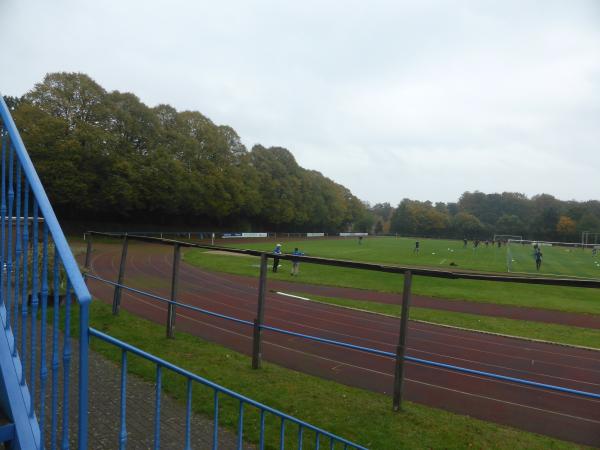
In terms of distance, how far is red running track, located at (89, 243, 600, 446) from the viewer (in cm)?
648

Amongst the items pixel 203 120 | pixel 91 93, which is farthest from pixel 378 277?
pixel 203 120

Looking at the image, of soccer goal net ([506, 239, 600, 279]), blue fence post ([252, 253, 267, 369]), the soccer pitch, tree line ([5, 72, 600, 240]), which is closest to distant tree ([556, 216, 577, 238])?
soccer goal net ([506, 239, 600, 279])

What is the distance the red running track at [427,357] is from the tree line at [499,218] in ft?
302

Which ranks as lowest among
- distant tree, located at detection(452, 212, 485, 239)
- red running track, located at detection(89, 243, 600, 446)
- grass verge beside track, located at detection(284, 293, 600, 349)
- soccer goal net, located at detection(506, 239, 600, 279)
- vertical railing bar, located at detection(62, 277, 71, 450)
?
red running track, located at detection(89, 243, 600, 446)

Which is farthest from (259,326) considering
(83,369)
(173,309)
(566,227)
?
(566,227)

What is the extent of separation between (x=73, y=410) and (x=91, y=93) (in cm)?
3650

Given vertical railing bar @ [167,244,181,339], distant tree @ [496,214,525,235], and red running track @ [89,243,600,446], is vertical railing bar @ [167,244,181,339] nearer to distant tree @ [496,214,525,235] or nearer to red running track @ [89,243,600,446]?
red running track @ [89,243,600,446]

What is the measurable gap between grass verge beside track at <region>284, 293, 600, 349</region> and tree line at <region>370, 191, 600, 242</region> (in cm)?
8902

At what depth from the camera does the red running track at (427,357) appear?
6.48 metres

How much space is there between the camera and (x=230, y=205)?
48594mm

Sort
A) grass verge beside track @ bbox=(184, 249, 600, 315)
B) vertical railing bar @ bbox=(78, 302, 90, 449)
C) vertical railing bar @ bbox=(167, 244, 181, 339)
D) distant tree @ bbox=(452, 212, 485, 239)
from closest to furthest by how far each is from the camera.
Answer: vertical railing bar @ bbox=(78, 302, 90, 449), vertical railing bar @ bbox=(167, 244, 181, 339), grass verge beside track @ bbox=(184, 249, 600, 315), distant tree @ bbox=(452, 212, 485, 239)

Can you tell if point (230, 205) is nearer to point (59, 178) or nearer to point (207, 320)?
point (59, 178)

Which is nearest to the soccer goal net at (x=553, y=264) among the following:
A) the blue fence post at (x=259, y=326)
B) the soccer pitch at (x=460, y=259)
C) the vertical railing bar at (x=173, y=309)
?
the soccer pitch at (x=460, y=259)

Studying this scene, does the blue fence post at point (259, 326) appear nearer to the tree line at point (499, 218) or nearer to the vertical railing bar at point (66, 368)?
the vertical railing bar at point (66, 368)
